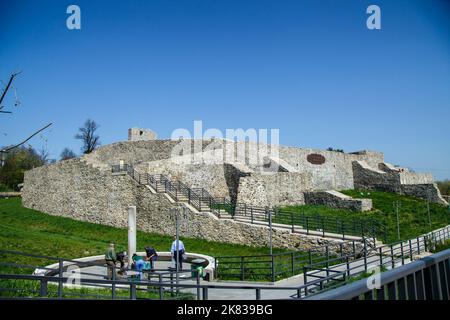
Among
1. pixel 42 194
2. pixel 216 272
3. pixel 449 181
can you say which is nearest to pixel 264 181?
pixel 216 272

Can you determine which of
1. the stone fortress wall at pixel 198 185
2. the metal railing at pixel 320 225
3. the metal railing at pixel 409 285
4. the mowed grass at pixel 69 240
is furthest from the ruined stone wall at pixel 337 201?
the metal railing at pixel 409 285

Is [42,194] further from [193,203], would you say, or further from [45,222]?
[193,203]

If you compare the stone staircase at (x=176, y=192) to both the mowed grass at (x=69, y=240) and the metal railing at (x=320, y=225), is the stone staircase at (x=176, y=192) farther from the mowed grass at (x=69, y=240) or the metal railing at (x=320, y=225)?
the mowed grass at (x=69, y=240)

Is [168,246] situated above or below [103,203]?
below

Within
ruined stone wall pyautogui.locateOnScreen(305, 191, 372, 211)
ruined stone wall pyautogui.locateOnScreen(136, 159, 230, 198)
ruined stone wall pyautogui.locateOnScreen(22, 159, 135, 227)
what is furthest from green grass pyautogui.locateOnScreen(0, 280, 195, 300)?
ruined stone wall pyautogui.locateOnScreen(305, 191, 372, 211)

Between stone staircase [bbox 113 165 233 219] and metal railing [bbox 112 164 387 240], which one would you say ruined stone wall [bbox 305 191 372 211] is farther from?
stone staircase [bbox 113 165 233 219]

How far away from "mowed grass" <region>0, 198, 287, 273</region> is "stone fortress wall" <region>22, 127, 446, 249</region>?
75cm

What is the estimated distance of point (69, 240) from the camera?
17688 mm

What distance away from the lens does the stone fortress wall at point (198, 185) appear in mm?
20000

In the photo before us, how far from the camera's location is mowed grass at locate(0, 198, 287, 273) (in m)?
14.6

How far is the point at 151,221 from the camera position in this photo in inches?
867

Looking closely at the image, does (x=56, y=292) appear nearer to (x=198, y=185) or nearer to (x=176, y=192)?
(x=176, y=192)

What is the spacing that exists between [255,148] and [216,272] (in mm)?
20795

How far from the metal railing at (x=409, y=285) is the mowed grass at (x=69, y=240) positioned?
10401 mm
